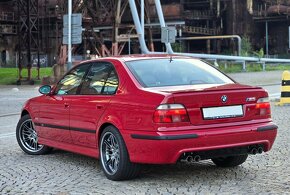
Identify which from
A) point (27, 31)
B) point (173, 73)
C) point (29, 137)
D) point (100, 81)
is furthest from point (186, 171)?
point (27, 31)

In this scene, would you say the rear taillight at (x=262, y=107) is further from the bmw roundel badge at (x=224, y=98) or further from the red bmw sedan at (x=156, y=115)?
the bmw roundel badge at (x=224, y=98)

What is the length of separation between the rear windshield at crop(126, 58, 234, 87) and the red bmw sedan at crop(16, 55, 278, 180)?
13mm

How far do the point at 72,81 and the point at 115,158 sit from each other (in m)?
1.68

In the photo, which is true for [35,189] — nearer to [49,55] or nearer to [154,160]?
[154,160]

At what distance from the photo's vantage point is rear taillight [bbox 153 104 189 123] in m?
5.83

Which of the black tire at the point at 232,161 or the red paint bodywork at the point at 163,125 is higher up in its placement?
the red paint bodywork at the point at 163,125

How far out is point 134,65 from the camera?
6.82 meters

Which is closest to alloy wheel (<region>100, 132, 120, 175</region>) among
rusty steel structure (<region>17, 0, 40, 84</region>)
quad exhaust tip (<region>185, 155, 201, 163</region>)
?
quad exhaust tip (<region>185, 155, 201, 163</region>)

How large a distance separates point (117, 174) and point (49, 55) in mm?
69507

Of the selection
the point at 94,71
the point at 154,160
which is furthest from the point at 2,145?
the point at 154,160

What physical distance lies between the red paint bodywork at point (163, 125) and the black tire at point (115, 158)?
103mm

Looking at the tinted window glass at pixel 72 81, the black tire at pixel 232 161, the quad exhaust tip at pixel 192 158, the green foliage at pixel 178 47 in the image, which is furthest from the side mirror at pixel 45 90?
the green foliage at pixel 178 47

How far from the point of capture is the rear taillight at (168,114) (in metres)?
5.83

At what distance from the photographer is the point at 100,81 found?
701cm
